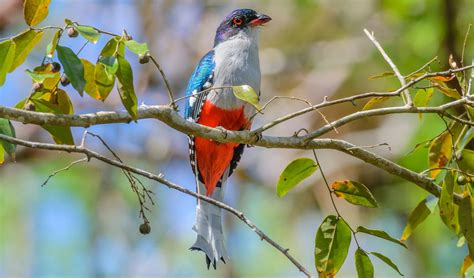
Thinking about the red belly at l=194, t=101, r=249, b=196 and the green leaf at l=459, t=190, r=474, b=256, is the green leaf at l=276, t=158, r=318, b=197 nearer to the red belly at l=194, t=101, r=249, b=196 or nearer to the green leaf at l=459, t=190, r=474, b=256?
the green leaf at l=459, t=190, r=474, b=256

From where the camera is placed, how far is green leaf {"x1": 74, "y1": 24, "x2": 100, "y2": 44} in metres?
2.61

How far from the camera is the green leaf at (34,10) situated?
2791 mm

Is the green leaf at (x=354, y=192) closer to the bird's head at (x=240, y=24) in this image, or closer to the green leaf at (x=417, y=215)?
the green leaf at (x=417, y=215)

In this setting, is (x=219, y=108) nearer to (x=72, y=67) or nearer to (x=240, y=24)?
(x=240, y=24)

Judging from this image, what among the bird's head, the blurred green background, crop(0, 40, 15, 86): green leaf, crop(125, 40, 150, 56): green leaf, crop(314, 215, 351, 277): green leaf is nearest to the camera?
crop(125, 40, 150, 56): green leaf

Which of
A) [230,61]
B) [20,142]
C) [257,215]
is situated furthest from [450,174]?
[257,215]

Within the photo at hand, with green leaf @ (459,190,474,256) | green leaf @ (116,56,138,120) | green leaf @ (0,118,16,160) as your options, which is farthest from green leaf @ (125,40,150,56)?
green leaf @ (459,190,474,256)

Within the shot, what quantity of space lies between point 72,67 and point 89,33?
0.38 feet

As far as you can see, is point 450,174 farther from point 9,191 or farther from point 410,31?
point 9,191

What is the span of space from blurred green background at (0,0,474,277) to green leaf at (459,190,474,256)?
3.92 m

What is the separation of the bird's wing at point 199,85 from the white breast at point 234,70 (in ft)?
0.11

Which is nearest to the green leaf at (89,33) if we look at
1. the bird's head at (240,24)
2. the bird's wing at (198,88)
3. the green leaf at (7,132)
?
the green leaf at (7,132)

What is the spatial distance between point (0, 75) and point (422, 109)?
143 cm

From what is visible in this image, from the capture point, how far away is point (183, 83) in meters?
8.53
